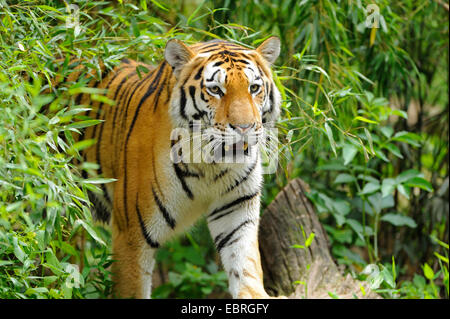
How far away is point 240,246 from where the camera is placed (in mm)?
3291

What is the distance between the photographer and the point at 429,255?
5.20 m

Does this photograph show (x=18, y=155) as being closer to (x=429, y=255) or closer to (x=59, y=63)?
(x=59, y=63)

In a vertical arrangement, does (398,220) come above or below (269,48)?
below

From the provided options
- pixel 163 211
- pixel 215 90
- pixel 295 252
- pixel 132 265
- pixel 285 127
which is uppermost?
pixel 215 90

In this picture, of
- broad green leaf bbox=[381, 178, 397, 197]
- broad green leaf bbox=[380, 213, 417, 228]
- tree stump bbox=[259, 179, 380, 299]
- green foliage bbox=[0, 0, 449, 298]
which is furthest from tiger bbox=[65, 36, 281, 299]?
broad green leaf bbox=[380, 213, 417, 228]

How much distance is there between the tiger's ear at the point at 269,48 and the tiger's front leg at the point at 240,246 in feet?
2.35

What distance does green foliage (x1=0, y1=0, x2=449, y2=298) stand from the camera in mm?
2461

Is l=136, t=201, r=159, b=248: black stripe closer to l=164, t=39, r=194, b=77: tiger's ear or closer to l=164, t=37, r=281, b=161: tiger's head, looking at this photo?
l=164, t=37, r=281, b=161: tiger's head

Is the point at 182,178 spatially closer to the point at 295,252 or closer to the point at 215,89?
the point at 215,89

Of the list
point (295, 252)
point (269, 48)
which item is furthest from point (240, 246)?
point (295, 252)

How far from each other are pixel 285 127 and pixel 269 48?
18.0 inches

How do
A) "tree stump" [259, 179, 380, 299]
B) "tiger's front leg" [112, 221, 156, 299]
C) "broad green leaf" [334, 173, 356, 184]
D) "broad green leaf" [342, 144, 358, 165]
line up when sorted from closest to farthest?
"tiger's front leg" [112, 221, 156, 299] < "broad green leaf" [342, 144, 358, 165] < "tree stump" [259, 179, 380, 299] < "broad green leaf" [334, 173, 356, 184]

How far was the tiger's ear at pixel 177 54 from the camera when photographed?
121 inches
